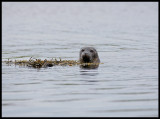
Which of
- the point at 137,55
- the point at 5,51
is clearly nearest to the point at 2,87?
the point at 137,55

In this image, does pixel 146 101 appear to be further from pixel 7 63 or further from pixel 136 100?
pixel 7 63

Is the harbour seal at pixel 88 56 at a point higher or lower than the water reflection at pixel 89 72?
higher

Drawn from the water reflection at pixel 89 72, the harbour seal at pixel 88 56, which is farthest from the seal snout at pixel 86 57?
the water reflection at pixel 89 72

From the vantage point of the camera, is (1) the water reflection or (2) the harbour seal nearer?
(1) the water reflection

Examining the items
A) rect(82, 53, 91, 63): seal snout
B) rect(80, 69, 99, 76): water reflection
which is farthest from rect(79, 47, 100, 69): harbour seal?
rect(80, 69, 99, 76): water reflection

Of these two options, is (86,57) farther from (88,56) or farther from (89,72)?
(89,72)

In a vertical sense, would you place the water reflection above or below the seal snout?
below

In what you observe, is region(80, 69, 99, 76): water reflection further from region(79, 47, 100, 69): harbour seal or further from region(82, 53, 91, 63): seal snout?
region(82, 53, 91, 63): seal snout

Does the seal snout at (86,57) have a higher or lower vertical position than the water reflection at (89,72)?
higher

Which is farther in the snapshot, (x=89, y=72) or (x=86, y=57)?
(x=86, y=57)

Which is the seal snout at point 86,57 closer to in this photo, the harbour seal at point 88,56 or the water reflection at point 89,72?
the harbour seal at point 88,56

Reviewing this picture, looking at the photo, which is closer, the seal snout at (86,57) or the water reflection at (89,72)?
the water reflection at (89,72)

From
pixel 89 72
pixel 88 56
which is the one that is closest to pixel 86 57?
pixel 88 56

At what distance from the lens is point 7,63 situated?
26.1m
